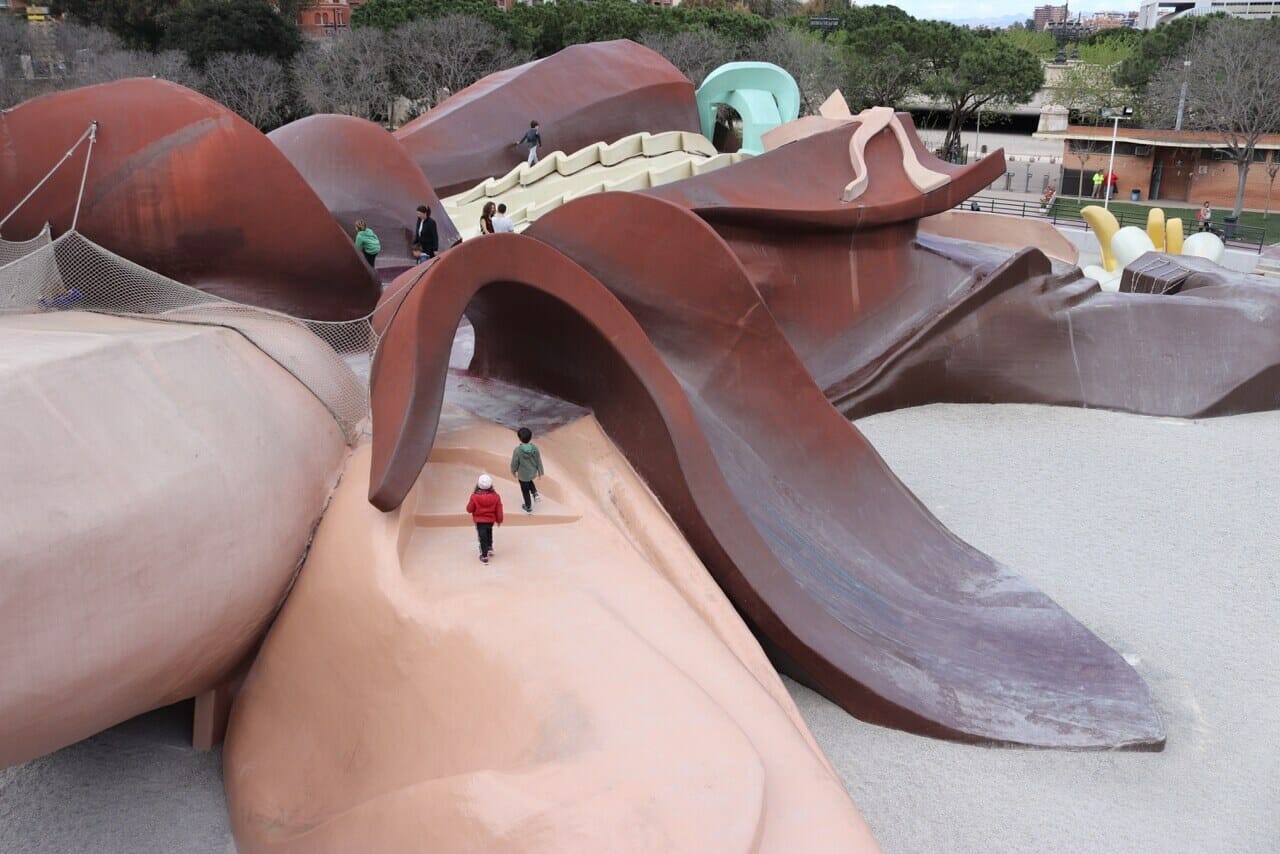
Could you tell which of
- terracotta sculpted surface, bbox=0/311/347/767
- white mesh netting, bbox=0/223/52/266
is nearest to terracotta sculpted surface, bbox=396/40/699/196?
white mesh netting, bbox=0/223/52/266

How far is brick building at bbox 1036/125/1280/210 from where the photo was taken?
32281 millimetres

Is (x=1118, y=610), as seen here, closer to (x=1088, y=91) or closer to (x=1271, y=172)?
(x=1271, y=172)

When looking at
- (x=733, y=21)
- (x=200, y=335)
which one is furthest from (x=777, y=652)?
(x=733, y=21)

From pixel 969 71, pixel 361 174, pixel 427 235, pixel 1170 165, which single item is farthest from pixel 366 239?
pixel 969 71

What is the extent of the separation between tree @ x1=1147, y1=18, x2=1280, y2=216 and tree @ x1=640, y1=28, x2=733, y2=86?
14103mm

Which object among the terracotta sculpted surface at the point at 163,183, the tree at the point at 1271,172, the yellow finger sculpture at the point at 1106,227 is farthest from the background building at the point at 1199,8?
the terracotta sculpted surface at the point at 163,183

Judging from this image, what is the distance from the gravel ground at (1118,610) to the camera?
5938 millimetres

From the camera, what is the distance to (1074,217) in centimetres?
2894

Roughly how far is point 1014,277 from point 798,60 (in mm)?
25393

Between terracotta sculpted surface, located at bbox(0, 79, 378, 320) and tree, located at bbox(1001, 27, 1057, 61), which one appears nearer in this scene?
terracotta sculpted surface, located at bbox(0, 79, 378, 320)

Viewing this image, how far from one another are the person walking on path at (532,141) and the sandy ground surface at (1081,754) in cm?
732

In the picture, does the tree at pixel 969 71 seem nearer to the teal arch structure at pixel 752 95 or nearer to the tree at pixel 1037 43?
the tree at pixel 1037 43

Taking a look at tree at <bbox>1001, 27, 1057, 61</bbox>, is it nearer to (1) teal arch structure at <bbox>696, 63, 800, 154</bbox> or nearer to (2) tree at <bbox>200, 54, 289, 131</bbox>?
(2) tree at <bbox>200, 54, 289, 131</bbox>

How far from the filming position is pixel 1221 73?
102 feet
